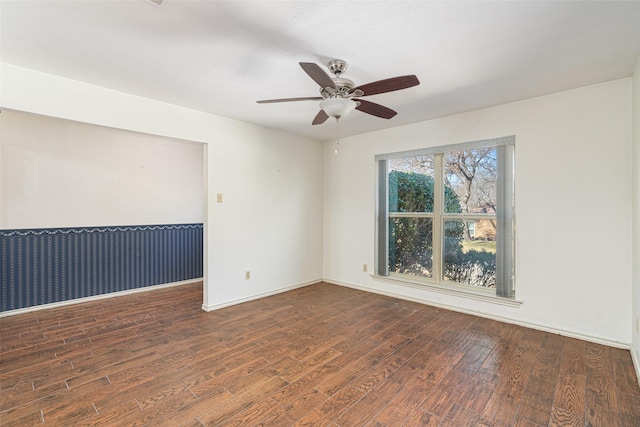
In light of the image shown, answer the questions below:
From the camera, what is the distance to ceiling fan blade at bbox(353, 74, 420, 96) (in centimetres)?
197

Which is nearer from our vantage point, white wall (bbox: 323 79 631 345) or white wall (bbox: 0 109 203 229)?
white wall (bbox: 323 79 631 345)

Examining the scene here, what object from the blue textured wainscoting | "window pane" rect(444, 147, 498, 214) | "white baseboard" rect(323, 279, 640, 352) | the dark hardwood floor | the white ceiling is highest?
the white ceiling

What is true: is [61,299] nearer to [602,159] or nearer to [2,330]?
[2,330]

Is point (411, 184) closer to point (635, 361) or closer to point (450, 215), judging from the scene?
point (450, 215)

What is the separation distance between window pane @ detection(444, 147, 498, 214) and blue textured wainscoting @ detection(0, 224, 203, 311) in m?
4.11

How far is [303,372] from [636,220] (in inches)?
116

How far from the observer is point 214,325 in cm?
318

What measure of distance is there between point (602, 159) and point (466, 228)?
141 cm

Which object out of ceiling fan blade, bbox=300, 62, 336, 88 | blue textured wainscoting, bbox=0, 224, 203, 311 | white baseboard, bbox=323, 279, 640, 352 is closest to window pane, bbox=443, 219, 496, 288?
white baseboard, bbox=323, 279, 640, 352

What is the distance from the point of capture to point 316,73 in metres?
1.90

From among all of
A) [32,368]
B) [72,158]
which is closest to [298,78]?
[32,368]

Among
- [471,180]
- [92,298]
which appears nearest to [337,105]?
[471,180]

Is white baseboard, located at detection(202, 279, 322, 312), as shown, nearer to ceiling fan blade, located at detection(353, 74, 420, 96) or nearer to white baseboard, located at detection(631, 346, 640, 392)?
ceiling fan blade, located at detection(353, 74, 420, 96)

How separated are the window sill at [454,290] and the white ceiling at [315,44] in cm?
219
